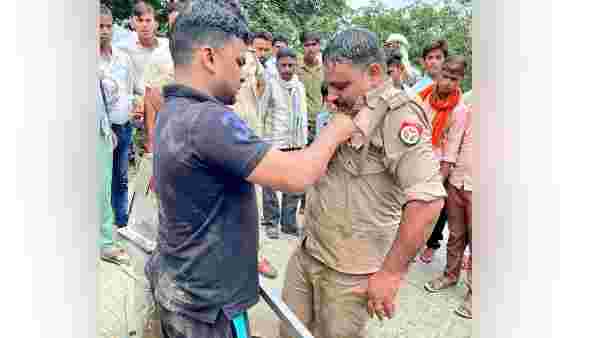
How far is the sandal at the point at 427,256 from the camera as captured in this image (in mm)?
2597

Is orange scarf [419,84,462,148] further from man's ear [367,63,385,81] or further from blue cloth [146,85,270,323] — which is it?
blue cloth [146,85,270,323]

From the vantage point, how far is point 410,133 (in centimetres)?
122

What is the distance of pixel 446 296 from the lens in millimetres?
2326

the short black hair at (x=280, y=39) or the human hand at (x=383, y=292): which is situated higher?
the short black hair at (x=280, y=39)

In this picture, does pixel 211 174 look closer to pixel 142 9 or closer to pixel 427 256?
pixel 142 9

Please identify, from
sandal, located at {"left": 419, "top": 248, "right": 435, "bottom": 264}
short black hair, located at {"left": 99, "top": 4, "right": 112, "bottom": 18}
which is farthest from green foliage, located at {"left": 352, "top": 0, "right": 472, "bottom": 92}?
sandal, located at {"left": 419, "top": 248, "right": 435, "bottom": 264}

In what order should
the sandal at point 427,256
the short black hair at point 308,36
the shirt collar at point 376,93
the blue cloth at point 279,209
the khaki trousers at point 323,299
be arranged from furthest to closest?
the sandal at point 427,256, the blue cloth at point 279,209, the short black hair at point 308,36, the khaki trousers at point 323,299, the shirt collar at point 376,93

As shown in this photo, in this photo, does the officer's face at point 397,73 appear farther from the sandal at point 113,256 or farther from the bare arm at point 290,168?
the sandal at point 113,256

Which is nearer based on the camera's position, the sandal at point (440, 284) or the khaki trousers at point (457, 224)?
the khaki trousers at point (457, 224)

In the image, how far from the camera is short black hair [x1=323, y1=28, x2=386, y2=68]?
4.13 ft

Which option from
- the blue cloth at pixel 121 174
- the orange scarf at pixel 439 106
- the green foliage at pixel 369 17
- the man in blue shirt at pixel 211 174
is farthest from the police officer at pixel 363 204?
the blue cloth at pixel 121 174
